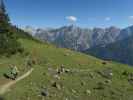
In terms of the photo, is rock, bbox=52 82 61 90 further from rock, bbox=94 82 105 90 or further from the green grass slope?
rock, bbox=94 82 105 90

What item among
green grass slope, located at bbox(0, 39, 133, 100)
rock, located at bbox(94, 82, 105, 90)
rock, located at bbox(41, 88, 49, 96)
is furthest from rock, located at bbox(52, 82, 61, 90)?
rock, located at bbox(94, 82, 105, 90)

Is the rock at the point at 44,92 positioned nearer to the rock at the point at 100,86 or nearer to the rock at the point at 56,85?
the rock at the point at 56,85

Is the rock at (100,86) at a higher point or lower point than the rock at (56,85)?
lower

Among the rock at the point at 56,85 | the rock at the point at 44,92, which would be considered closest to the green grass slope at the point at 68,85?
the rock at the point at 56,85

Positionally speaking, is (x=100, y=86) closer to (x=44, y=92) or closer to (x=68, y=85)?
(x=68, y=85)

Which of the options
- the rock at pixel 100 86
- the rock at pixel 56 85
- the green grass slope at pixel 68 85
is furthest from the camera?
the rock at pixel 100 86

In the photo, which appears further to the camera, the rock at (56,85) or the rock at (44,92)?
the rock at (56,85)

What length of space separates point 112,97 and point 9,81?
16.1m

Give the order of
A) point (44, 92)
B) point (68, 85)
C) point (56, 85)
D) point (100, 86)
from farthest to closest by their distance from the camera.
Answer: point (100, 86) < point (68, 85) < point (56, 85) < point (44, 92)

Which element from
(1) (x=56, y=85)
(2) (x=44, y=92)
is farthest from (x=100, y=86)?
(2) (x=44, y=92)

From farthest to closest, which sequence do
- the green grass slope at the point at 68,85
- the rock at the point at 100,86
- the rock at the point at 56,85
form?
the rock at the point at 100,86 < the rock at the point at 56,85 < the green grass slope at the point at 68,85

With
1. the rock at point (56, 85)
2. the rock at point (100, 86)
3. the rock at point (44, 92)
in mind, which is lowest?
the rock at point (100, 86)

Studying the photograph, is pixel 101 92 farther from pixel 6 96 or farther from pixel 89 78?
pixel 6 96

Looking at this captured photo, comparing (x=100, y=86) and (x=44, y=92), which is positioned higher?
(x=44, y=92)
